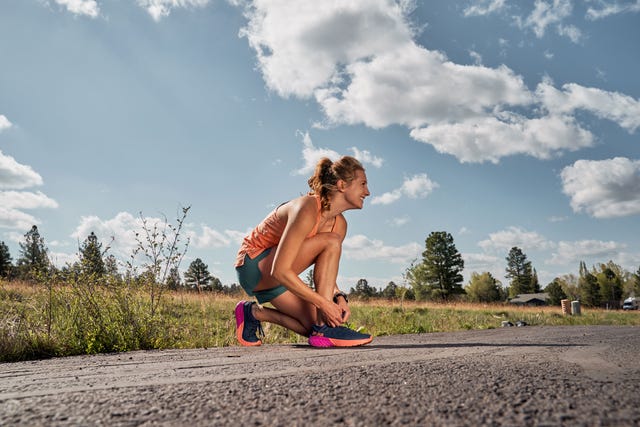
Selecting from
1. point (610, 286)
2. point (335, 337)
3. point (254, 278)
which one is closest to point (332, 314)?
point (335, 337)

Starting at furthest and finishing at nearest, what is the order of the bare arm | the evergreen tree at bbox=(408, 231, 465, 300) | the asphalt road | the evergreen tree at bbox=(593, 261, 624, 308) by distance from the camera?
the evergreen tree at bbox=(593, 261, 624, 308) → the evergreen tree at bbox=(408, 231, 465, 300) → the bare arm → the asphalt road

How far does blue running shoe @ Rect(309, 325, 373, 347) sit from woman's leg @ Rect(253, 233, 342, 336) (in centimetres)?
17

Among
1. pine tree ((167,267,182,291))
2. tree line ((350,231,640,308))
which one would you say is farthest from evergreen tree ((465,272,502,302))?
pine tree ((167,267,182,291))

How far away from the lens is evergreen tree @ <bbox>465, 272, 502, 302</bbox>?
61.0 m

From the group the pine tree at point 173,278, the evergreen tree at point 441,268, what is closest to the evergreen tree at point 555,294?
the evergreen tree at point 441,268

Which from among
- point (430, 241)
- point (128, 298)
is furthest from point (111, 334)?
point (430, 241)

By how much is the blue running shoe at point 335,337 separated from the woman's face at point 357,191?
1022 millimetres

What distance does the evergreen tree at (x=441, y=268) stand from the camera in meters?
52.0

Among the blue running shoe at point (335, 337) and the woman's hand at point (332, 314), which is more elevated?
the woman's hand at point (332, 314)

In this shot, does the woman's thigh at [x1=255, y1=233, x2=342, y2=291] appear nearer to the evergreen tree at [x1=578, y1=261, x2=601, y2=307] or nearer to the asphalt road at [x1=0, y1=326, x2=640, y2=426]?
the asphalt road at [x1=0, y1=326, x2=640, y2=426]

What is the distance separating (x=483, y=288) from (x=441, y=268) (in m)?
12.9

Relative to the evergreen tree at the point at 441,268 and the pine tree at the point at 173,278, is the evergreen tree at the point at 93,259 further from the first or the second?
the evergreen tree at the point at 441,268

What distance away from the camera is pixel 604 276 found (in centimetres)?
6544

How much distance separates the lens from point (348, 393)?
1771 mm
